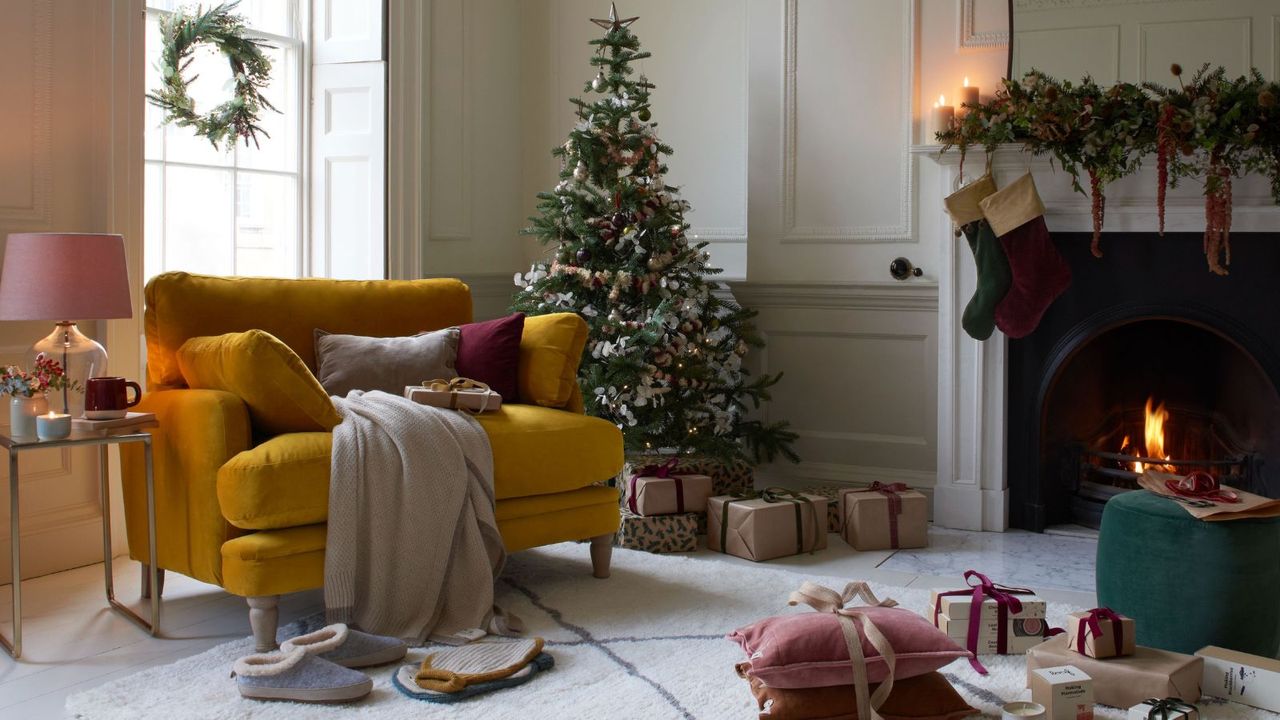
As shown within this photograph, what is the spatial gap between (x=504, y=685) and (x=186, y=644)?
0.93 metres

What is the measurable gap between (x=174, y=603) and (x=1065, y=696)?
2425mm

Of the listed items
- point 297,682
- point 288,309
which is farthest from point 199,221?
point 297,682

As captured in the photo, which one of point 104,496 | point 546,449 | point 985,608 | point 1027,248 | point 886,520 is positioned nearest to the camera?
point 985,608

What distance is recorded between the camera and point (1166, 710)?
235 cm

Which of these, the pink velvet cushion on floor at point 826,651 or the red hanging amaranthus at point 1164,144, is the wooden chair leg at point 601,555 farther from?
the red hanging amaranthus at point 1164,144

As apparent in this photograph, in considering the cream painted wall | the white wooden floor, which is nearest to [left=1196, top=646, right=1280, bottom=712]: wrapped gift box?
the white wooden floor

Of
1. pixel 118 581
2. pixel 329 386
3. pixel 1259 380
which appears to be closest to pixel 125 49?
pixel 329 386

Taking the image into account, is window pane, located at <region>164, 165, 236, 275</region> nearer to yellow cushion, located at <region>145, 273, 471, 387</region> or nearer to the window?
the window

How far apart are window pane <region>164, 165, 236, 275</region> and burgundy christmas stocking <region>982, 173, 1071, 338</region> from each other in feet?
9.79

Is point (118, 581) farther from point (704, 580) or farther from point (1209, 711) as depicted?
point (1209, 711)

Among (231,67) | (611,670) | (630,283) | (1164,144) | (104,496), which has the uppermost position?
(231,67)

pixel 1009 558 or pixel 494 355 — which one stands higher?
pixel 494 355

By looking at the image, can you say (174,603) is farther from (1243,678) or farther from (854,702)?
(1243,678)

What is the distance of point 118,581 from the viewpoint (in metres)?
3.61
